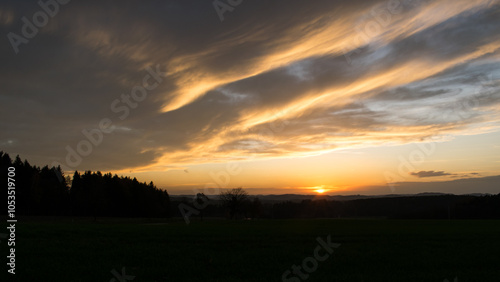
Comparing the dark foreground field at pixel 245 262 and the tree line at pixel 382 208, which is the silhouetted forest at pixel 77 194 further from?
the dark foreground field at pixel 245 262

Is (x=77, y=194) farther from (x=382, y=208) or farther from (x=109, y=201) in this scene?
(x=382, y=208)

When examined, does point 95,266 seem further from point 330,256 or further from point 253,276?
point 330,256

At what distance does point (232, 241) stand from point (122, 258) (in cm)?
1196

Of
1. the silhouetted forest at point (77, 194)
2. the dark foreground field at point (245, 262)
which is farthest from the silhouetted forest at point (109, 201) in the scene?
the dark foreground field at point (245, 262)

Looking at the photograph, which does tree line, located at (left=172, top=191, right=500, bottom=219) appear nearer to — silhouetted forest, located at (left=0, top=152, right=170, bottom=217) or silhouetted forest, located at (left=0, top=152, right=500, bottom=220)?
silhouetted forest, located at (left=0, top=152, right=500, bottom=220)

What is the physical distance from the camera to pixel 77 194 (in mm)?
121125

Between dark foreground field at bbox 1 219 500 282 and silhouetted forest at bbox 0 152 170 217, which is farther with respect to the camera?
silhouetted forest at bbox 0 152 170 217

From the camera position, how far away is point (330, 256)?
79.4 ft

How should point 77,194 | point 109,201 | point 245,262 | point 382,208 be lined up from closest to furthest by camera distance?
1. point 245,262
2. point 77,194
3. point 109,201
4. point 382,208

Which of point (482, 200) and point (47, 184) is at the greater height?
point (47, 184)

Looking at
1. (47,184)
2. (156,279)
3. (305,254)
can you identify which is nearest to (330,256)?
(305,254)

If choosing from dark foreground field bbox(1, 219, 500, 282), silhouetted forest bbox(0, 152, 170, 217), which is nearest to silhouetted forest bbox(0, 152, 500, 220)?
silhouetted forest bbox(0, 152, 170, 217)

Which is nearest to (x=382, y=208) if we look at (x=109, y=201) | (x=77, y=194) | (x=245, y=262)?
(x=109, y=201)

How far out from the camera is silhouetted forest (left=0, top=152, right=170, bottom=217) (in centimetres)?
11162
